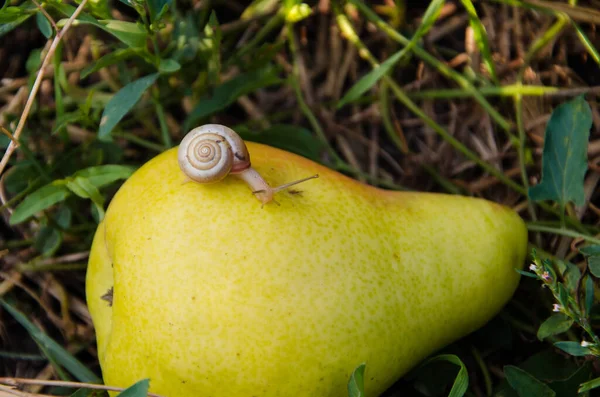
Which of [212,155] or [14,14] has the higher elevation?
[14,14]

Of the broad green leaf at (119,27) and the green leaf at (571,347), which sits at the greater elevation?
the broad green leaf at (119,27)

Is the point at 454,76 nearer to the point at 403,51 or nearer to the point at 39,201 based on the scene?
the point at 403,51

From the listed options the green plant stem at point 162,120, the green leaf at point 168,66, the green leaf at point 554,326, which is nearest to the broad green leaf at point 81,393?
the green plant stem at point 162,120

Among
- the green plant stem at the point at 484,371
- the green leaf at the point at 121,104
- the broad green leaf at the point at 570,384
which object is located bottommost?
the green plant stem at the point at 484,371

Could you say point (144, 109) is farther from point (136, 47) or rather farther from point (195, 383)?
point (195, 383)

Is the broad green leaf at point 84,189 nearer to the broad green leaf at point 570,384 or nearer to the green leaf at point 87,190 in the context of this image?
the green leaf at point 87,190

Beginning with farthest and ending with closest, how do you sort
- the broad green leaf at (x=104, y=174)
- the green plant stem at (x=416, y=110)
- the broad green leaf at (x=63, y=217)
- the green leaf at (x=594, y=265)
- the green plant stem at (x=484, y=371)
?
the green plant stem at (x=416, y=110)
the broad green leaf at (x=63, y=217)
the green plant stem at (x=484, y=371)
the broad green leaf at (x=104, y=174)
the green leaf at (x=594, y=265)

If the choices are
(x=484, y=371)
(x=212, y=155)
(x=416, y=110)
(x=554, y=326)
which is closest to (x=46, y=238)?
(x=212, y=155)

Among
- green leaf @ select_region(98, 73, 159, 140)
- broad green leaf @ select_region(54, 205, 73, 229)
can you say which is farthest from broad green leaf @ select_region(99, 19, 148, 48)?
broad green leaf @ select_region(54, 205, 73, 229)
